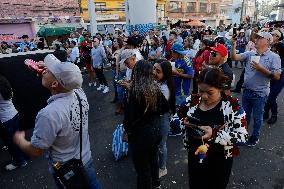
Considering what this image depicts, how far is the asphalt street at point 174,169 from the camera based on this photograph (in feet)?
12.8

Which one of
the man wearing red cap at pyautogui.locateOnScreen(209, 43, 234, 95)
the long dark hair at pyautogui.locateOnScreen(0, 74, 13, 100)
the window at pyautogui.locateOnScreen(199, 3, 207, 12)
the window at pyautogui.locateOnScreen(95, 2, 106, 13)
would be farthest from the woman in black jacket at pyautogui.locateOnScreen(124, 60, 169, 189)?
the window at pyautogui.locateOnScreen(199, 3, 207, 12)

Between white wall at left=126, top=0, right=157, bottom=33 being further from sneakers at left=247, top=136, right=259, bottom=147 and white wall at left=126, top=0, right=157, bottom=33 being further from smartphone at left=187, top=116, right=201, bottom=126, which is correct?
smartphone at left=187, top=116, right=201, bottom=126

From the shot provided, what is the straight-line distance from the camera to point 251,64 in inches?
166

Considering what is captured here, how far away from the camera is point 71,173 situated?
2.38 m

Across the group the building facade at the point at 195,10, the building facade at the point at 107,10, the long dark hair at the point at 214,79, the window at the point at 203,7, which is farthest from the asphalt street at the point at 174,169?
the window at the point at 203,7

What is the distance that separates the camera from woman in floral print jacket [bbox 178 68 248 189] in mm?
2348

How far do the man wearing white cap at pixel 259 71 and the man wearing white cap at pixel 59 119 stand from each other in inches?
119

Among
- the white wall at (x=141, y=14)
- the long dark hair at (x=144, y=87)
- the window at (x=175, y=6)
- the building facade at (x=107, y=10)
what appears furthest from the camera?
the window at (x=175, y=6)

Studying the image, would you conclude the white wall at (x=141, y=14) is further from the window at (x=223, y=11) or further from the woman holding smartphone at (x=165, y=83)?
the window at (x=223, y=11)

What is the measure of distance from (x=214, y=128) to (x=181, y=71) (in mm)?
2545

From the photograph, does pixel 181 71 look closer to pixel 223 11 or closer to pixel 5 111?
pixel 5 111

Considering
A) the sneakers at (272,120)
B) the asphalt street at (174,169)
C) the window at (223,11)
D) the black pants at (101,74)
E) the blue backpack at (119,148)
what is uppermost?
the window at (223,11)

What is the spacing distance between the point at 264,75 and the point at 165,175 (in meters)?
2.30

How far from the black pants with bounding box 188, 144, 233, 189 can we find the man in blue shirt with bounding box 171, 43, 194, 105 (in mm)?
2265
